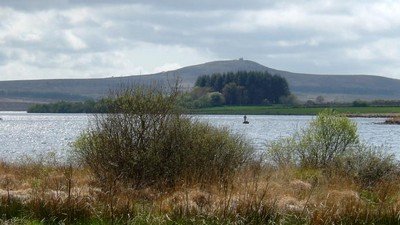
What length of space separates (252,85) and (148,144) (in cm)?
16602

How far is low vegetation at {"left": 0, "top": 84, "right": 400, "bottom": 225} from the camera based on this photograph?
1641 cm

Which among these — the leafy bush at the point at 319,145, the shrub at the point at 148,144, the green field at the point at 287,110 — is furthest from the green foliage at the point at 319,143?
the green field at the point at 287,110

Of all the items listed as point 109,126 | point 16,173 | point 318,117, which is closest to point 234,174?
point 109,126

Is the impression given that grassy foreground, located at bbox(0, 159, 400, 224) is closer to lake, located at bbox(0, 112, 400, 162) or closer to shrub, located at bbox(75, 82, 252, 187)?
shrub, located at bbox(75, 82, 252, 187)

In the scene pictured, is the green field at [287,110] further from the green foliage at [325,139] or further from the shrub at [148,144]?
the shrub at [148,144]

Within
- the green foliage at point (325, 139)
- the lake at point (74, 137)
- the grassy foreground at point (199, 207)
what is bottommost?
the lake at point (74, 137)

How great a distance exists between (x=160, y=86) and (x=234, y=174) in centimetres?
454

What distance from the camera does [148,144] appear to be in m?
22.7

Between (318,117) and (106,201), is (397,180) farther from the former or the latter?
(106,201)

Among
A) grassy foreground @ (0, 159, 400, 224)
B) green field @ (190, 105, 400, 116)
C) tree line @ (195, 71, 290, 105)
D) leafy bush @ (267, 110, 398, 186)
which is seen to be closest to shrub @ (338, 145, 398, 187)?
leafy bush @ (267, 110, 398, 186)

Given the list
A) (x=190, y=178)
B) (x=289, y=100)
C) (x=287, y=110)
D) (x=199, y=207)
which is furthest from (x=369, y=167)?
(x=289, y=100)

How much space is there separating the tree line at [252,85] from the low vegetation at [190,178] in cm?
15004

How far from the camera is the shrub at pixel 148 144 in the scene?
22312 millimetres

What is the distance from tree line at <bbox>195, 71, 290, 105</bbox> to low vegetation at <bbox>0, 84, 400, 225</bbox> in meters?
150
